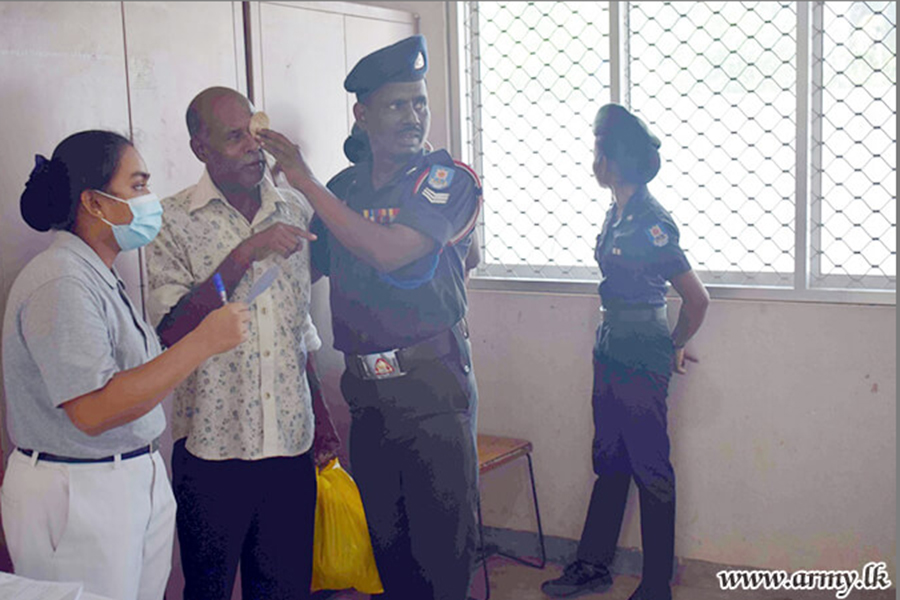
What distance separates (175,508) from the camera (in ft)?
6.59

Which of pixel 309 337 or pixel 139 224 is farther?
pixel 309 337

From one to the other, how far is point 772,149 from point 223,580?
218 cm

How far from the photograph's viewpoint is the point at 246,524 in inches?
86.0

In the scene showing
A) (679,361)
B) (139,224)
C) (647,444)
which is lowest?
(647,444)

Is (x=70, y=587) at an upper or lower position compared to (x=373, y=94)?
lower

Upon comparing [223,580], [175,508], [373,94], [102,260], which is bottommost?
[223,580]

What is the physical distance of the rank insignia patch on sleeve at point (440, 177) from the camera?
2.19m

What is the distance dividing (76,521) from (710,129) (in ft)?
7.77

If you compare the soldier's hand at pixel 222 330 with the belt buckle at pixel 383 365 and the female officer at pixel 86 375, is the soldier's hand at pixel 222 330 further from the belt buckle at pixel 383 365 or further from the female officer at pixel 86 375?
the belt buckle at pixel 383 365

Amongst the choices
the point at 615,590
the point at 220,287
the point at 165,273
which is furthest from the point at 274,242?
the point at 615,590

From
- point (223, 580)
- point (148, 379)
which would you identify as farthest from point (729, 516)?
point (148, 379)

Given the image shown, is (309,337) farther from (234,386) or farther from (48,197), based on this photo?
(48,197)

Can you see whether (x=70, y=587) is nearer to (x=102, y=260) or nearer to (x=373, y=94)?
(x=102, y=260)

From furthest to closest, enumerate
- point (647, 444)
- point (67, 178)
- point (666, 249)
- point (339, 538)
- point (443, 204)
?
1. point (647, 444)
2. point (666, 249)
3. point (339, 538)
4. point (443, 204)
5. point (67, 178)
